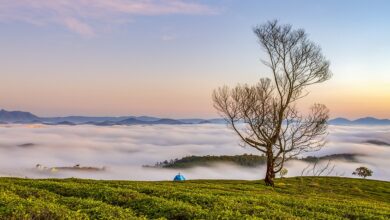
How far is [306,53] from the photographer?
188 feet

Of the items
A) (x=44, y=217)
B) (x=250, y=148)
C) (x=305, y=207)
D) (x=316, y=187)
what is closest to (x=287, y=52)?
(x=250, y=148)

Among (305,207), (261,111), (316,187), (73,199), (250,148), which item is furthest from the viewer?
(316,187)

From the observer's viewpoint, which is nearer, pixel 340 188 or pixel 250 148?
pixel 250 148

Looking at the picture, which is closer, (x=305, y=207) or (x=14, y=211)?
(x=14, y=211)

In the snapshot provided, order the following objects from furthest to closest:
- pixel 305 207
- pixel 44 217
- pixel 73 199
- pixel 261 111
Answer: pixel 261 111
pixel 305 207
pixel 73 199
pixel 44 217

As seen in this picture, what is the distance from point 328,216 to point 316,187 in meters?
51.0

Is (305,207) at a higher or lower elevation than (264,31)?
lower

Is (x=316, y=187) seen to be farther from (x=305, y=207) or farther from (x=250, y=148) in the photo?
(x=305, y=207)

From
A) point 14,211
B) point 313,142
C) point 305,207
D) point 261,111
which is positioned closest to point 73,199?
point 14,211

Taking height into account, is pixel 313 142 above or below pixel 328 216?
above

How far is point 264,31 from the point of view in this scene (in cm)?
5928

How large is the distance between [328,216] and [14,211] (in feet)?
52.4

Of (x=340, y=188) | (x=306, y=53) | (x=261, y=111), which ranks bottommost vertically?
(x=340, y=188)

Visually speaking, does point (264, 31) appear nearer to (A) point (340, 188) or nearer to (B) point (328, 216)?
(A) point (340, 188)
